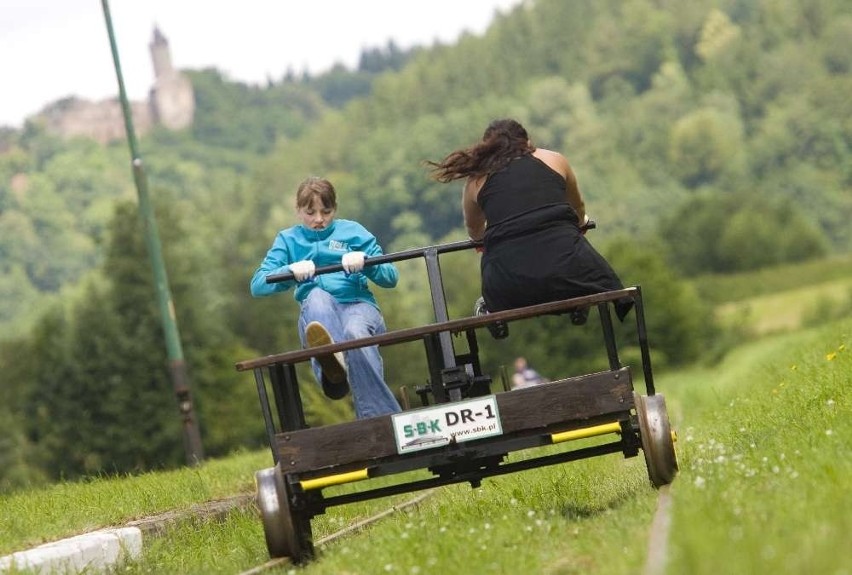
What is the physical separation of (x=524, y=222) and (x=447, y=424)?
1193mm

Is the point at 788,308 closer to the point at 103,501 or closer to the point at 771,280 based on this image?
the point at 771,280

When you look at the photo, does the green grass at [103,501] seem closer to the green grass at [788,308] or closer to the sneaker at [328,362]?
the sneaker at [328,362]

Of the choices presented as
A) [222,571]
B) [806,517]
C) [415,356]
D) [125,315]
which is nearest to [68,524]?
[222,571]

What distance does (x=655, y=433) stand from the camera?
26.6 feet

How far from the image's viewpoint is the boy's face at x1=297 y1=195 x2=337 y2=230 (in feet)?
30.4

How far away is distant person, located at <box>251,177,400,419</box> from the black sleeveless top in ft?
2.41

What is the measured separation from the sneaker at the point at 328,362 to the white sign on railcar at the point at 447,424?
2.28 ft

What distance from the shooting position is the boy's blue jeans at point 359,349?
878cm

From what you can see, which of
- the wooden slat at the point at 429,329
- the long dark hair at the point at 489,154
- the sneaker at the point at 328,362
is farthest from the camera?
the long dark hair at the point at 489,154

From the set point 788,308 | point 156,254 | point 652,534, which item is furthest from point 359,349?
point 788,308

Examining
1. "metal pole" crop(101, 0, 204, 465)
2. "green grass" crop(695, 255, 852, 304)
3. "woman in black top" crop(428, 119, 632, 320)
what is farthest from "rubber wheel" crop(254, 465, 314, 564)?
"green grass" crop(695, 255, 852, 304)

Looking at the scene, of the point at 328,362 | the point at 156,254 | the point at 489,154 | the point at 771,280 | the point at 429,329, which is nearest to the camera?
the point at 429,329

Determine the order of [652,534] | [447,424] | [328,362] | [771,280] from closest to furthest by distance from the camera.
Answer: [652,534]
[447,424]
[328,362]
[771,280]

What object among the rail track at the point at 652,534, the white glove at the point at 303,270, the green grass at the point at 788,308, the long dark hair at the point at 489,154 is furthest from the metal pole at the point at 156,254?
the green grass at the point at 788,308
